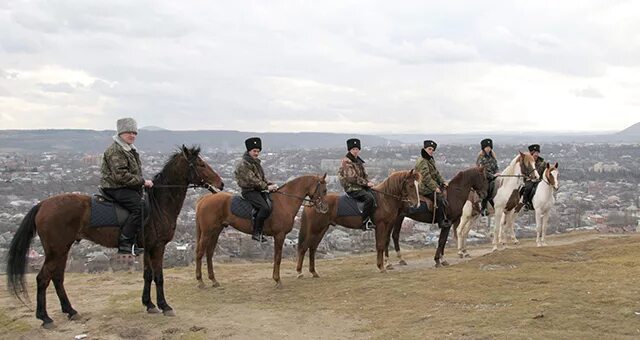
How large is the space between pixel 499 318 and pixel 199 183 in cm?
541

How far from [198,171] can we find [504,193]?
9.31 metres

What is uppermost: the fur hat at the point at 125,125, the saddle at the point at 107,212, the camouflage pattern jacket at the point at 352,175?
the fur hat at the point at 125,125

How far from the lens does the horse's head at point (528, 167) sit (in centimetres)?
1456

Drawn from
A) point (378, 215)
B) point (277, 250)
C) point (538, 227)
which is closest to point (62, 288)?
point (277, 250)

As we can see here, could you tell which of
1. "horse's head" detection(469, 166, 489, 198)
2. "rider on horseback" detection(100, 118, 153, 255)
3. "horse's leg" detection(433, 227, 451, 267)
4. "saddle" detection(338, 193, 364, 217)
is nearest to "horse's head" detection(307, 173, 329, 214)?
"saddle" detection(338, 193, 364, 217)

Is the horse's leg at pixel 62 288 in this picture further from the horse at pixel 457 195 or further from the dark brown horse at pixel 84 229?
the horse at pixel 457 195

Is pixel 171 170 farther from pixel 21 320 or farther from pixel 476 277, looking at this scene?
pixel 476 277

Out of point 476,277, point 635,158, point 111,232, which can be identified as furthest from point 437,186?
point 635,158

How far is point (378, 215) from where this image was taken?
12.1 meters

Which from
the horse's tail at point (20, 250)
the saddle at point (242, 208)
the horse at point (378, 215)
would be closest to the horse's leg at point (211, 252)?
the saddle at point (242, 208)

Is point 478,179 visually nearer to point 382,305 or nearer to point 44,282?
point 382,305

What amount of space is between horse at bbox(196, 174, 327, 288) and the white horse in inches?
205

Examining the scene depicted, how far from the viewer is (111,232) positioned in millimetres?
8773

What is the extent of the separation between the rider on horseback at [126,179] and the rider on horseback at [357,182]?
4.80 meters
